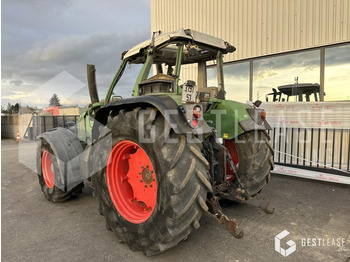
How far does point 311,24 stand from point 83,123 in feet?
18.1

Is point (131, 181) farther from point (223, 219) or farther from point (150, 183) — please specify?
point (223, 219)

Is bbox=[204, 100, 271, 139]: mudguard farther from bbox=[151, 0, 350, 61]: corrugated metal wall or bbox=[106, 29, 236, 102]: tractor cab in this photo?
bbox=[151, 0, 350, 61]: corrugated metal wall

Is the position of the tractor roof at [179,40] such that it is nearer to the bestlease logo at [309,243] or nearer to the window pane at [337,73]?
the bestlease logo at [309,243]

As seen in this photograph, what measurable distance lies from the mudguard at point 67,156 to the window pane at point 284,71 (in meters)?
5.05

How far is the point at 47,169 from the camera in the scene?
13.8ft

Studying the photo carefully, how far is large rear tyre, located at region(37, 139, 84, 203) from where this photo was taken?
3828 mm

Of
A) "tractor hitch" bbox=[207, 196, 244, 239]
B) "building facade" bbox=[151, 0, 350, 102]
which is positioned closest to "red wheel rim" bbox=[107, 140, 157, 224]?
"tractor hitch" bbox=[207, 196, 244, 239]

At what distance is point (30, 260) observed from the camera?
8.12ft

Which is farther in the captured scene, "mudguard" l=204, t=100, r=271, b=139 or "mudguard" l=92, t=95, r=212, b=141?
"mudguard" l=204, t=100, r=271, b=139

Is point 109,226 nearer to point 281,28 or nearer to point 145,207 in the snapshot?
point 145,207

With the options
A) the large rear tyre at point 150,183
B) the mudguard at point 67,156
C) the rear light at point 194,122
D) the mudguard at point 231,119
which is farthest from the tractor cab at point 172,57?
the mudguard at point 67,156

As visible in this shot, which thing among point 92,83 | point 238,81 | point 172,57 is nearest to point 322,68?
point 238,81

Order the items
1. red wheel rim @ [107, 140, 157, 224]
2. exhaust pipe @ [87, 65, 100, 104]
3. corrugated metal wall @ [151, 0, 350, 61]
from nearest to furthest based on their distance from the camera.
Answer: red wheel rim @ [107, 140, 157, 224]
exhaust pipe @ [87, 65, 100, 104]
corrugated metal wall @ [151, 0, 350, 61]

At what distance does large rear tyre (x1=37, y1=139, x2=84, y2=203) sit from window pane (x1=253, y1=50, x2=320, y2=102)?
17.3 ft
